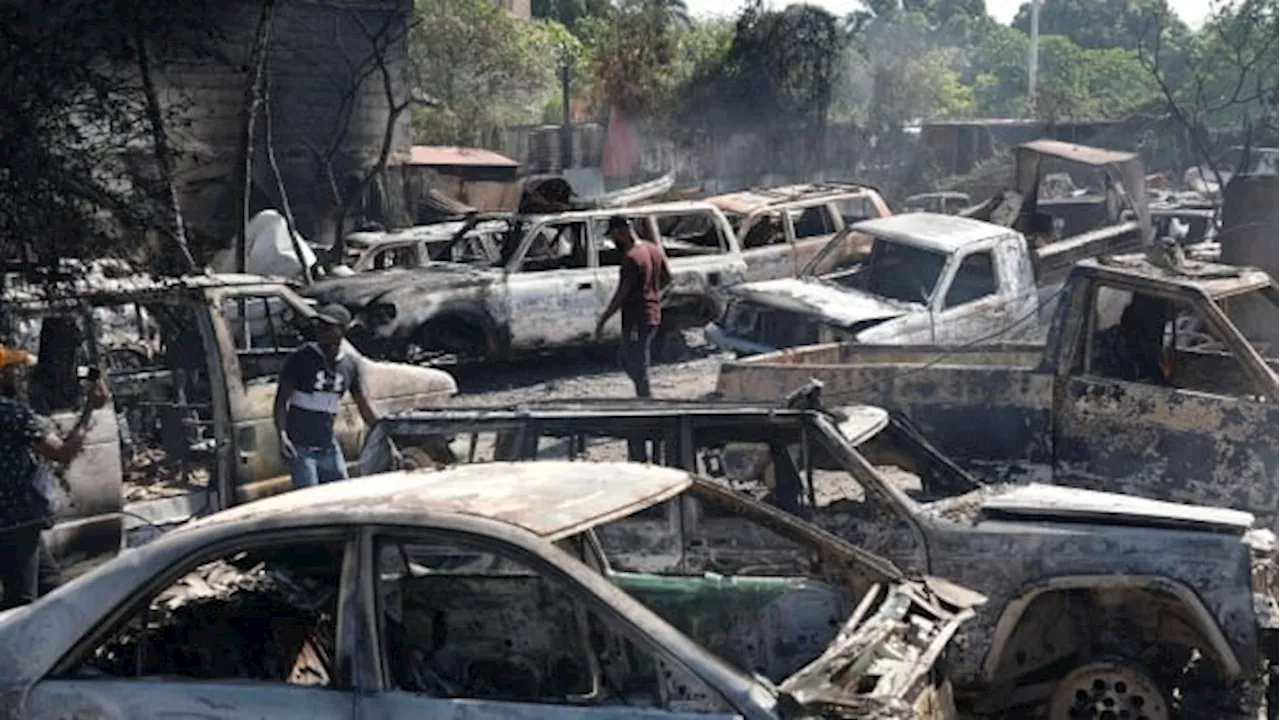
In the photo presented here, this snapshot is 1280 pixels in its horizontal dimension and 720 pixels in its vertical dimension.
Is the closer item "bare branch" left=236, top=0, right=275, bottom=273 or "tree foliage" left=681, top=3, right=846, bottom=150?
"bare branch" left=236, top=0, right=275, bottom=273

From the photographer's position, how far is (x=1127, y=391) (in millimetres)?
9250

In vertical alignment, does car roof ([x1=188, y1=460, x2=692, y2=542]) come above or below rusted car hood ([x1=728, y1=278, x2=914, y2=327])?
above

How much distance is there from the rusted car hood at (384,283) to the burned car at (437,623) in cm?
915

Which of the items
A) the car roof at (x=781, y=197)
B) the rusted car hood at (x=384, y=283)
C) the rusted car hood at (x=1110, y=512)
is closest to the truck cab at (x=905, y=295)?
the rusted car hood at (x=384, y=283)

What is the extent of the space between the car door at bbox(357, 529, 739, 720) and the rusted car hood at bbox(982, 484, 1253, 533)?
2.30 metres

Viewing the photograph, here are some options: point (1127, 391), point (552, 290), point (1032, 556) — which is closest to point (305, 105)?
point (552, 290)

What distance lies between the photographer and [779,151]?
3191 cm

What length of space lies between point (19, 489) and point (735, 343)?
25.1 ft

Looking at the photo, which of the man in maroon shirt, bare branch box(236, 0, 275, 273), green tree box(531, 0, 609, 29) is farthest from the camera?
green tree box(531, 0, 609, 29)

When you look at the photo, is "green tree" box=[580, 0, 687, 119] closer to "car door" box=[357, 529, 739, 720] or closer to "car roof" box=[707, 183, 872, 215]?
"car roof" box=[707, 183, 872, 215]

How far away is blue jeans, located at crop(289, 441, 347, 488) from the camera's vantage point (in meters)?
9.08

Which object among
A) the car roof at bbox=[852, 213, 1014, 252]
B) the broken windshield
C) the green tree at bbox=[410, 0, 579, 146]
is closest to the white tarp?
the broken windshield

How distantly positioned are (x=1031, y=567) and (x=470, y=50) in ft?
109

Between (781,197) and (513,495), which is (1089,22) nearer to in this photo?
(781,197)
